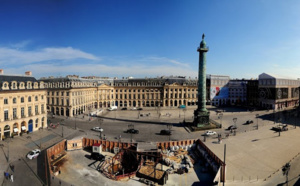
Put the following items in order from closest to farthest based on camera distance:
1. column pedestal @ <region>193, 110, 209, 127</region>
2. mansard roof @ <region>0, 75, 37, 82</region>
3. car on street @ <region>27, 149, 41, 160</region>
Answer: car on street @ <region>27, 149, 41, 160</region> → mansard roof @ <region>0, 75, 37, 82</region> → column pedestal @ <region>193, 110, 209, 127</region>

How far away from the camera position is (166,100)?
328 feet

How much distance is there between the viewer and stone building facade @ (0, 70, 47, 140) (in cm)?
4356

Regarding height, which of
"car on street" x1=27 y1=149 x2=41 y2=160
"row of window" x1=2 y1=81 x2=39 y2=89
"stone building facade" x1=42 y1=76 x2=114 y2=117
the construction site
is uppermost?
"row of window" x1=2 y1=81 x2=39 y2=89

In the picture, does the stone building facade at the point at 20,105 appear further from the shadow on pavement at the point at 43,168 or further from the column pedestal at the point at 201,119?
the column pedestal at the point at 201,119

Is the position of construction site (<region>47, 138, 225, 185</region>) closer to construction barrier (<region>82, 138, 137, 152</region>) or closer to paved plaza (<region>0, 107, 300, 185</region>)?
construction barrier (<region>82, 138, 137, 152</region>)

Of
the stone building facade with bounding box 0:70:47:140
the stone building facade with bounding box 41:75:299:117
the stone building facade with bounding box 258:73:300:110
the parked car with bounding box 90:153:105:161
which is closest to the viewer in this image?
the parked car with bounding box 90:153:105:161

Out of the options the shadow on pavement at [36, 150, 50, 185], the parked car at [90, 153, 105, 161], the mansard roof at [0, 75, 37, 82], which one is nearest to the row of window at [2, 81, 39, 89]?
the mansard roof at [0, 75, 37, 82]

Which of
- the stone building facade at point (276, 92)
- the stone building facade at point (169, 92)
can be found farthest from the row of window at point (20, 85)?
the stone building facade at point (276, 92)

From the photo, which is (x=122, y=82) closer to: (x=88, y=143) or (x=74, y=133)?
(x=74, y=133)

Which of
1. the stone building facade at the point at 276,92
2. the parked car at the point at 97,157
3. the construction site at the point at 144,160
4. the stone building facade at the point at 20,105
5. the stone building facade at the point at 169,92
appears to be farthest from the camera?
the stone building facade at the point at 169,92

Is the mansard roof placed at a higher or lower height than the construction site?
higher

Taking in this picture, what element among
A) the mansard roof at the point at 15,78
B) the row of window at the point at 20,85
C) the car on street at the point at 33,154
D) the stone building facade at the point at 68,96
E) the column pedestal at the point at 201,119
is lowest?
the car on street at the point at 33,154

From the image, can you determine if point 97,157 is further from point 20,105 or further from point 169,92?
point 169,92

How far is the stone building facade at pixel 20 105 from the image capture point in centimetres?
4356
